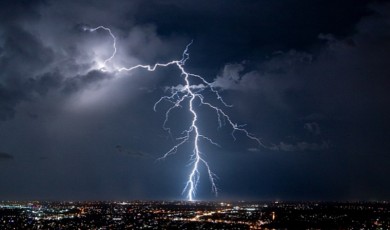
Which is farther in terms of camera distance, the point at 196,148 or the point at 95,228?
the point at 95,228

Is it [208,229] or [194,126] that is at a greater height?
[194,126]

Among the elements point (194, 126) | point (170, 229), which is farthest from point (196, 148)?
point (170, 229)

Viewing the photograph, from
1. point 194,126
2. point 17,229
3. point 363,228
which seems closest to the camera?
point 194,126

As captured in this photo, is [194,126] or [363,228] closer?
[194,126]

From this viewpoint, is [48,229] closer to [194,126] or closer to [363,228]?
[194,126]

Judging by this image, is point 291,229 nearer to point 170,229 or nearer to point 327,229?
point 327,229

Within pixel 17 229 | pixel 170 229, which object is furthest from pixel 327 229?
pixel 17 229

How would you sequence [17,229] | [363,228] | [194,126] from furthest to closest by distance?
[363,228], [17,229], [194,126]

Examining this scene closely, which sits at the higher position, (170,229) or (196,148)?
(196,148)

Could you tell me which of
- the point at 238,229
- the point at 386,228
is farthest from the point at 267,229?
the point at 386,228
